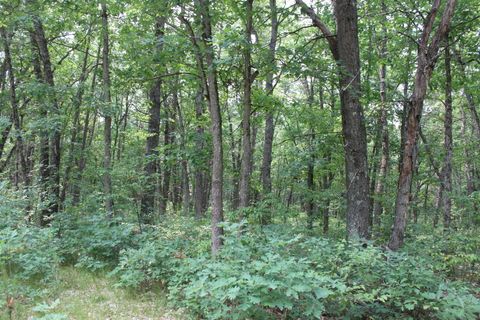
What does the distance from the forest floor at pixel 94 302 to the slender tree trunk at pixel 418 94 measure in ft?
13.8

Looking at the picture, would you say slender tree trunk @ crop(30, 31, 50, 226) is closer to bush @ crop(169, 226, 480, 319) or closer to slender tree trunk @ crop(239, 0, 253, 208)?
slender tree trunk @ crop(239, 0, 253, 208)

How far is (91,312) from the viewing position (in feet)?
17.1

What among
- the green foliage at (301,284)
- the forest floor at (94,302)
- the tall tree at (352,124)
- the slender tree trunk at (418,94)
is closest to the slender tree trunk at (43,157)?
the forest floor at (94,302)

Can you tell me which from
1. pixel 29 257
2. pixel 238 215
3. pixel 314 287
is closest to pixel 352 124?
pixel 238 215

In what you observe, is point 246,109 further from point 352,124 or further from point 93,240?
point 93,240

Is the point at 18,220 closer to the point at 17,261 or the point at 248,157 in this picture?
the point at 17,261

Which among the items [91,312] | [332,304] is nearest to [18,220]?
[91,312]

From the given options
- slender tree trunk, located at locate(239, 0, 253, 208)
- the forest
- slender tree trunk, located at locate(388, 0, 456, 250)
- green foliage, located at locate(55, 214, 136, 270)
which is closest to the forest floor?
the forest

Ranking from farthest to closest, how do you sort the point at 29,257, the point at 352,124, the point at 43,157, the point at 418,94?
the point at 43,157 → the point at 352,124 → the point at 418,94 → the point at 29,257

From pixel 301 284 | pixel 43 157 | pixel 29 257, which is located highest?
pixel 43 157

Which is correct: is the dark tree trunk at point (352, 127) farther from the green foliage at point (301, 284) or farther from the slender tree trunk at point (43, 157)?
the slender tree trunk at point (43, 157)

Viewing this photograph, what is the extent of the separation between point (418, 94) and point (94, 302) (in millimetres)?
6475

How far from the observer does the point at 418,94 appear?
20.4 ft

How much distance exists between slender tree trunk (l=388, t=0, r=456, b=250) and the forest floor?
4.22m
